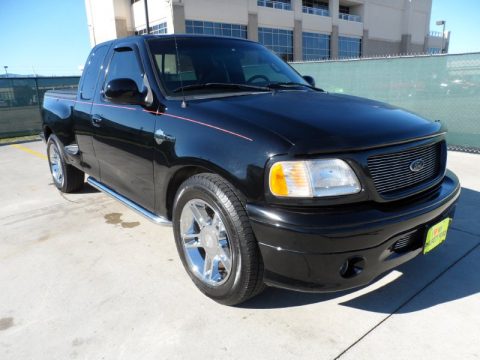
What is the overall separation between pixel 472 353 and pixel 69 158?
4.52 metres

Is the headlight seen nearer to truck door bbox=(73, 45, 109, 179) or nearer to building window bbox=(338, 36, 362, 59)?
truck door bbox=(73, 45, 109, 179)

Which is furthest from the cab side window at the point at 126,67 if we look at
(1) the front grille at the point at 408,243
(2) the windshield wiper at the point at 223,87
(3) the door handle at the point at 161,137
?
(1) the front grille at the point at 408,243

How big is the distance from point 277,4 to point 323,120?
145 ft

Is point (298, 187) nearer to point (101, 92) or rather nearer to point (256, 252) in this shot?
point (256, 252)

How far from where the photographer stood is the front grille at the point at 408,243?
7.50 ft

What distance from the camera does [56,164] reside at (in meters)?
5.63

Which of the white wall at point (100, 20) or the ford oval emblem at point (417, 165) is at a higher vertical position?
the white wall at point (100, 20)

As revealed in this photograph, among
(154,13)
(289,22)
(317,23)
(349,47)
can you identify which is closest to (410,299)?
(154,13)

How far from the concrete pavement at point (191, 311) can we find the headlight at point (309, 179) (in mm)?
899

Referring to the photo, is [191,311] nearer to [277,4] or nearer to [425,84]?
[425,84]

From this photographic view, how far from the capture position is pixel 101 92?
12.7 ft

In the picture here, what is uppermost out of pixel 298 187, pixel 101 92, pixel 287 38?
pixel 287 38

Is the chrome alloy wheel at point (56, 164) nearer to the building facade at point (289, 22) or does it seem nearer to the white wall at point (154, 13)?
the building facade at point (289, 22)

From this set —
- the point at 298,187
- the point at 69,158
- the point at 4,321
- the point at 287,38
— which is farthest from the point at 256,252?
the point at 287,38
